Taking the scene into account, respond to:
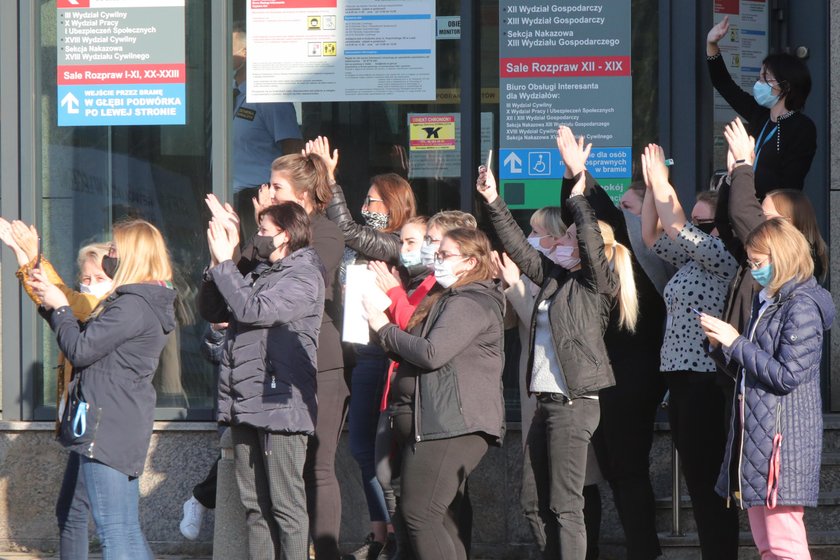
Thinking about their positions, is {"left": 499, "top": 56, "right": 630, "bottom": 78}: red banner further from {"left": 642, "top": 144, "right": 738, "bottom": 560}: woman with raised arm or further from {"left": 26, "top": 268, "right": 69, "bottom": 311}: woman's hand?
{"left": 26, "top": 268, "right": 69, "bottom": 311}: woman's hand

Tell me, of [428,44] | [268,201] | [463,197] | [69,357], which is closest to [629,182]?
[463,197]

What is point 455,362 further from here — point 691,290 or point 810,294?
point 810,294

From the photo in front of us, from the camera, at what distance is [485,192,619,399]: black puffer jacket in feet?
18.4

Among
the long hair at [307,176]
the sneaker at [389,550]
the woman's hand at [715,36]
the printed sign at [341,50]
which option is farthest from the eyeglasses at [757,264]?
the printed sign at [341,50]

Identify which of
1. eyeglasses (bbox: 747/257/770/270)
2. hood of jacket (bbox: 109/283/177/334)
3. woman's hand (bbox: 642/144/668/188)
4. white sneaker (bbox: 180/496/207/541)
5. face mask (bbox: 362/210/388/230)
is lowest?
white sneaker (bbox: 180/496/207/541)

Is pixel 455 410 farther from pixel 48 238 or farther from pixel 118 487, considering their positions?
pixel 48 238

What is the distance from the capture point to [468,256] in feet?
18.1

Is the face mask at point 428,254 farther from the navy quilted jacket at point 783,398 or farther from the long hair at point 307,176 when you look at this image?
the navy quilted jacket at point 783,398

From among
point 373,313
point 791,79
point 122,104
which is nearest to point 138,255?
point 373,313

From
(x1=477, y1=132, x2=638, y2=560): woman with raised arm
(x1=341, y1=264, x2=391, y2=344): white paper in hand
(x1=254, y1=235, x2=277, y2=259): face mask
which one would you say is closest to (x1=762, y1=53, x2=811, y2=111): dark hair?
(x1=477, y1=132, x2=638, y2=560): woman with raised arm

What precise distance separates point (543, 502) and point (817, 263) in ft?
5.23

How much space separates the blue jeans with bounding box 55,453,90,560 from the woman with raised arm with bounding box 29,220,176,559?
0.16 m

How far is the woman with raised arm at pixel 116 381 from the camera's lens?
17.5 ft

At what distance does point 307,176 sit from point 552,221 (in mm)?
1218
